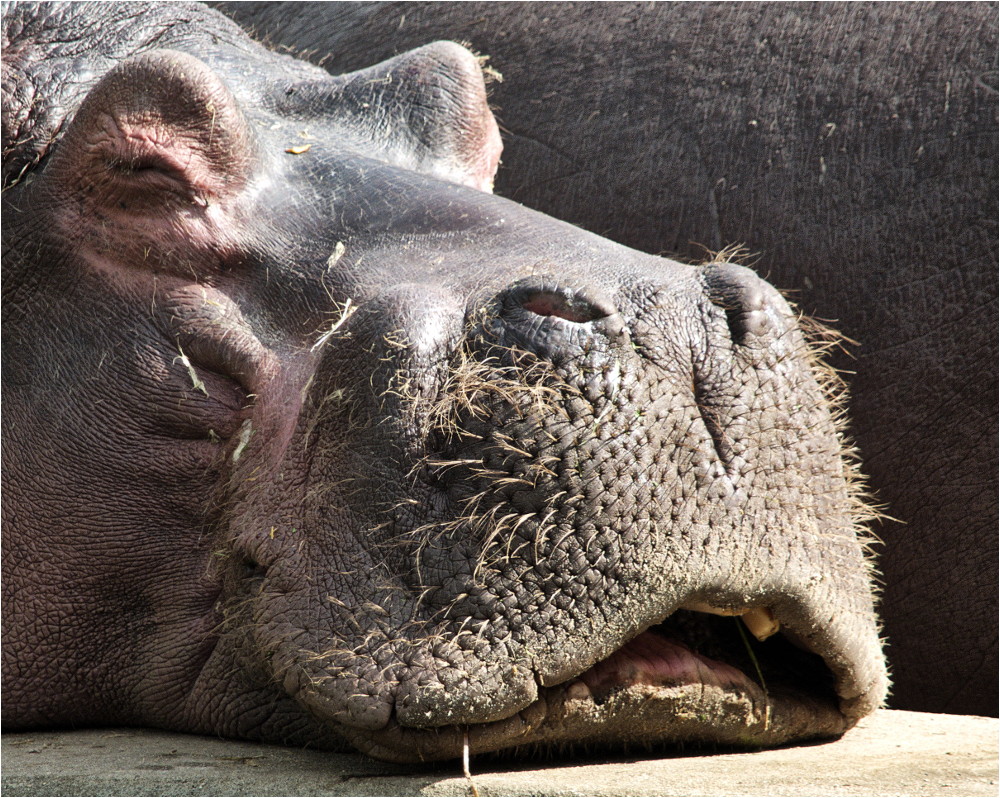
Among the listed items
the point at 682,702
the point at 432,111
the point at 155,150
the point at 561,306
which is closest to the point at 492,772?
the point at 682,702

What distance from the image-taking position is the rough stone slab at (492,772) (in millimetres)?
1892

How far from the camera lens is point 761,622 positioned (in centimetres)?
215

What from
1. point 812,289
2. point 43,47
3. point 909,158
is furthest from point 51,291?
point 909,158

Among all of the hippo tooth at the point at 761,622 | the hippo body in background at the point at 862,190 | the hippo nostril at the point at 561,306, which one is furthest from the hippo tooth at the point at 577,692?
the hippo body in background at the point at 862,190

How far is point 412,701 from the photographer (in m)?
1.91

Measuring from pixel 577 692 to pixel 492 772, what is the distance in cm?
21

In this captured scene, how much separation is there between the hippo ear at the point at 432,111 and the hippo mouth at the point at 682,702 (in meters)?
1.40

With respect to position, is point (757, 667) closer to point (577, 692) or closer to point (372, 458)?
point (577, 692)

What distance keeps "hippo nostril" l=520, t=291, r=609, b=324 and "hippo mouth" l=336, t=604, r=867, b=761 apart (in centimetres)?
54

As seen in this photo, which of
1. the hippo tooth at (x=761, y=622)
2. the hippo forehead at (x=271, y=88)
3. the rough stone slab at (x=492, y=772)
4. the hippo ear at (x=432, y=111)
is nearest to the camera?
the rough stone slab at (x=492, y=772)

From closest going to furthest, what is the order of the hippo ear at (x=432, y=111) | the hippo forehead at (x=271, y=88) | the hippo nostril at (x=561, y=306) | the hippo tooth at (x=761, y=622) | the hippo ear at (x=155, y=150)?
the hippo nostril at (x=561, y=306)
the hippo tooth at (x=761, y=622)
the hippo ear at (x=155, y=150)
the hippo forehead at (x=271, y=88)
the hippo ear at (x=432, y=111)

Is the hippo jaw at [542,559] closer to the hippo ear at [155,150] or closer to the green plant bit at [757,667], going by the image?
the green plant bit at [757,667]

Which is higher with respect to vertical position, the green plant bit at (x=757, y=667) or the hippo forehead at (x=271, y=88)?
the hippo forehead at (x=271, y=88)

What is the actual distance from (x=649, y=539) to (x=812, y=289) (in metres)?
1.68
